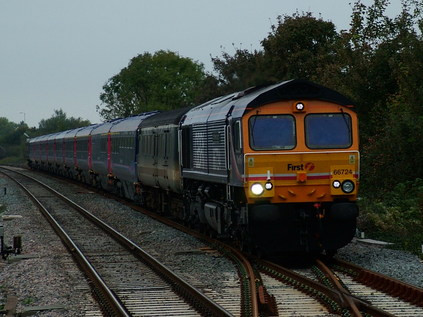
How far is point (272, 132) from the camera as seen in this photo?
14500 millimetres

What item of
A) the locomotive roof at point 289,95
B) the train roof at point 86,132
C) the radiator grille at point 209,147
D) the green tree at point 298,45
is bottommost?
the radiator grille at point 209,147

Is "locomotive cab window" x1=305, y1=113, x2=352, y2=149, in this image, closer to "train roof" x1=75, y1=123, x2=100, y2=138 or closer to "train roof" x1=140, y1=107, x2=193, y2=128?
"train roof" x1=140, y1=107, x2=193, y2=128

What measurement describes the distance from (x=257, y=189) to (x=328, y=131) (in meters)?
1.71

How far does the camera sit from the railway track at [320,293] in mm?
10367

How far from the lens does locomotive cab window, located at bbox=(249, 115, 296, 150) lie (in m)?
14.4

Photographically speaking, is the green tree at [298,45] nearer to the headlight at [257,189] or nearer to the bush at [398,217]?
the bush at [398,217]

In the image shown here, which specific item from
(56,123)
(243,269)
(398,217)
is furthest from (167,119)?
(56,123)

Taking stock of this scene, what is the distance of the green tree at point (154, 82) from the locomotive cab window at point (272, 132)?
88867mm

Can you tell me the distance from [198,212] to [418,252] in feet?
18.7

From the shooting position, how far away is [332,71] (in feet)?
108

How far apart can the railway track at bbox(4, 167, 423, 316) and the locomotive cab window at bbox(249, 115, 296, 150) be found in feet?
6.83

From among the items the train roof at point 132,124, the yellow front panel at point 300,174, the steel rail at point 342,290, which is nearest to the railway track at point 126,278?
the steel rail at point 342,290

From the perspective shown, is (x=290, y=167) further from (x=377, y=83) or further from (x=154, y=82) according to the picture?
(x=154, y=82)

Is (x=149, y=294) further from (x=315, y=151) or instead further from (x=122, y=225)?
(x=122, y=225)
